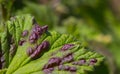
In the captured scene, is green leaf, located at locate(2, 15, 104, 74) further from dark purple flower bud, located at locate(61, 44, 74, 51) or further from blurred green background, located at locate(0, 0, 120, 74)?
blurred green background, located at locate(0, 0, 120, 74)

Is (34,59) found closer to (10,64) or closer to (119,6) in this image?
(10,64)

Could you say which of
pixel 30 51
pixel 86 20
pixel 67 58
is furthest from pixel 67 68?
pixel 86 20

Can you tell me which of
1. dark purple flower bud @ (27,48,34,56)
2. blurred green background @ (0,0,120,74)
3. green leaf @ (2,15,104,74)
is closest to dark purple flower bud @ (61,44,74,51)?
green leaf @ (2,15,104,74)

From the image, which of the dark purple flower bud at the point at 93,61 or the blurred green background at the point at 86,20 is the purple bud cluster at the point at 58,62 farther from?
the blurred green background at the point at 86,20

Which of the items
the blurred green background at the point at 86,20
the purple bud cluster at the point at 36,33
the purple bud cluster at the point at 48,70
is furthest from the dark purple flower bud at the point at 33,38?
the blurred green background at the point at 86,20

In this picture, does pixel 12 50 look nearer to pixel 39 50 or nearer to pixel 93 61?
pixel 39 50

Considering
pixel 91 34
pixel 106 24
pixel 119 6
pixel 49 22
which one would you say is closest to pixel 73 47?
pixel 49 22

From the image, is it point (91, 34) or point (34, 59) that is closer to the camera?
point (34, 59)


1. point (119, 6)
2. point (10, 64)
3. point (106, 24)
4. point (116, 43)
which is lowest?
point (10, 64)
